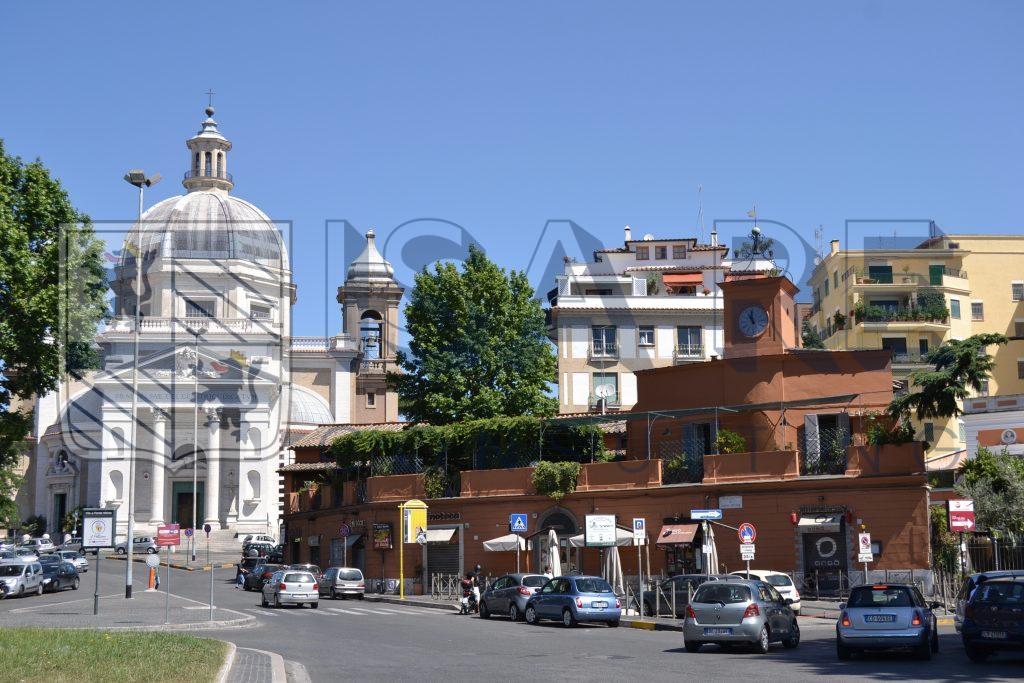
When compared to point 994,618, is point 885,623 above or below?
below

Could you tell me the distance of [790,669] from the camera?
19531 millimetres

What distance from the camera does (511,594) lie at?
34938mm

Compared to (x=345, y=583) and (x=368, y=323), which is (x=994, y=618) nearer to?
(x=345, y=583)

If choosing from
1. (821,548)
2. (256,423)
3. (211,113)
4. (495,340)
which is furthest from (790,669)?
(211,113)

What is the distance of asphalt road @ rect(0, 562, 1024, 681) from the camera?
61.3ft

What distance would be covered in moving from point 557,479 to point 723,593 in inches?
752

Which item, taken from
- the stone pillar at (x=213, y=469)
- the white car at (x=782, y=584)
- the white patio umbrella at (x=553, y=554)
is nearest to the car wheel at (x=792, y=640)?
the white car at (x=782, y=584)

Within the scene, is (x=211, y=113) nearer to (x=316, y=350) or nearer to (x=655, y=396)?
(x=316, y=350)

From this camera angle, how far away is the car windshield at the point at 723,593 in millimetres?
23672

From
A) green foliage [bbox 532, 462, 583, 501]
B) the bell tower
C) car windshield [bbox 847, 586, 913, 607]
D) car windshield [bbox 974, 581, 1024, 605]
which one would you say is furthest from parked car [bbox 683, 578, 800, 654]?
the bell tower

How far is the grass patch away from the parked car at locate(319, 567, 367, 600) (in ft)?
78.8

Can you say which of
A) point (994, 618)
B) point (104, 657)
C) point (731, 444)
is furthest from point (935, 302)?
point (104, 657)

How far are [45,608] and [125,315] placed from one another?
69.8 m

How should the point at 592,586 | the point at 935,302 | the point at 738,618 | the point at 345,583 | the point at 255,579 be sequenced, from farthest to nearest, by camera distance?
1. the point at 935,302
2. the point at 255,579
3. the point at 345,583
4. the point at 592,586
5. the point at 738,618
